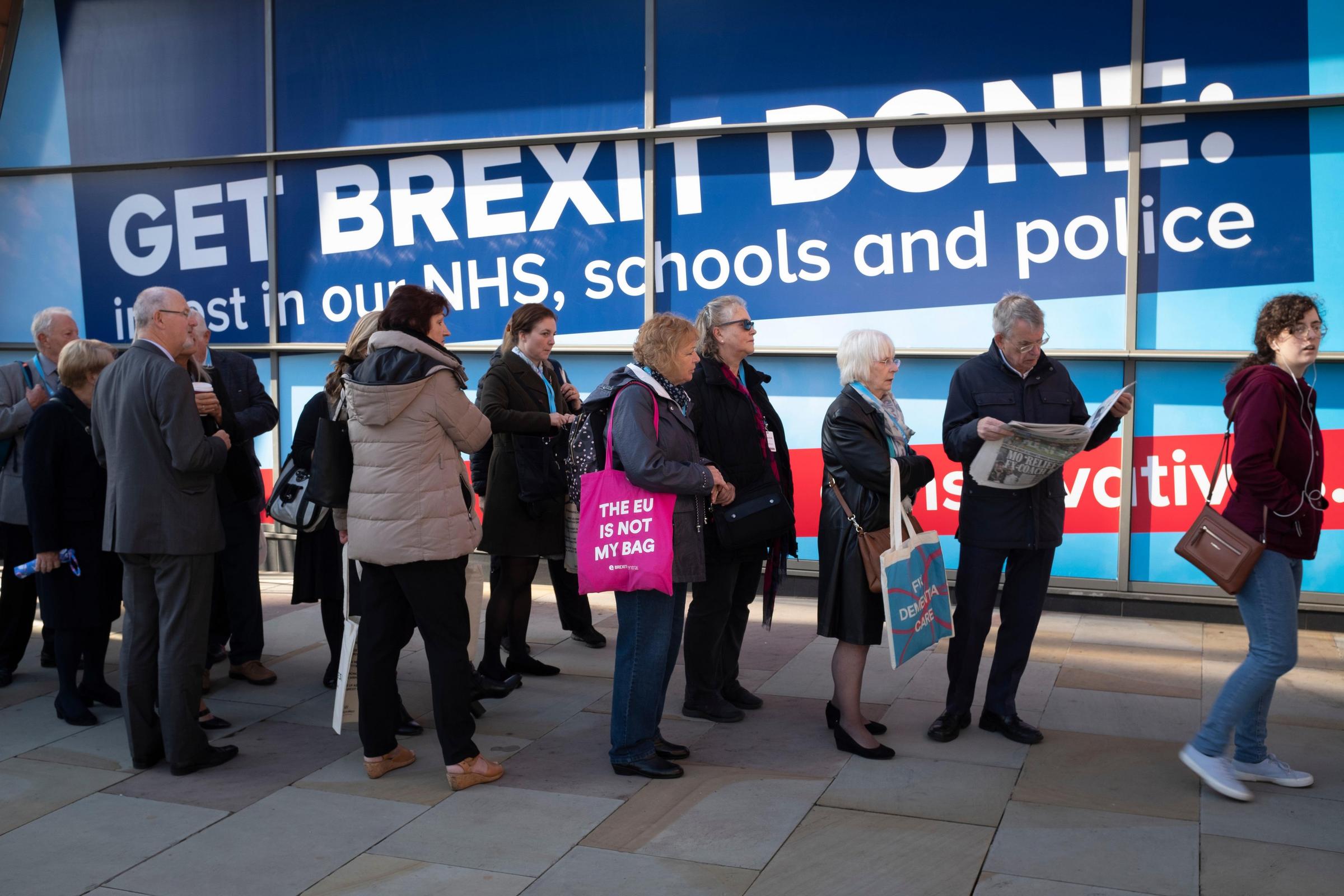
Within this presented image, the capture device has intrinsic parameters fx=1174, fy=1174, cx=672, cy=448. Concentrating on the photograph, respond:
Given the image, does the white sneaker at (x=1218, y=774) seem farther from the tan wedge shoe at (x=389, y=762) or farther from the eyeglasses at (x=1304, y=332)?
the tan wedge shoe at (x=389, y=762)

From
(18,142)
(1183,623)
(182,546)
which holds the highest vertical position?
(18,142)

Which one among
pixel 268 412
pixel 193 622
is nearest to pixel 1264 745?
pixel 193 622

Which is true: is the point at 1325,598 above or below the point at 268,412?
below

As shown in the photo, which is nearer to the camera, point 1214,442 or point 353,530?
point 353,530

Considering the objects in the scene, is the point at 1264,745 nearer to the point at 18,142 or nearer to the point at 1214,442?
the point at 1214,442

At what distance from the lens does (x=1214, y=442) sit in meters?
7.05

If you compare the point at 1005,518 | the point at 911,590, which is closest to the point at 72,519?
the point at 911,590

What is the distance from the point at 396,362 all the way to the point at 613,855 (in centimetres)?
185

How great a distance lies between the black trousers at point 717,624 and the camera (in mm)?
5086

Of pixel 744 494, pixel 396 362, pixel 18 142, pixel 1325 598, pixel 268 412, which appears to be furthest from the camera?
pixel 18 142

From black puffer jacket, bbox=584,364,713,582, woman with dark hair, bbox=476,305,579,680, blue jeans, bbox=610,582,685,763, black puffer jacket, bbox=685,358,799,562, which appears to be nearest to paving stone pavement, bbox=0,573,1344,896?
blue jeans, bbox=610,582,685,763

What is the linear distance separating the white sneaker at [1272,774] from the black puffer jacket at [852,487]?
4.81 ft

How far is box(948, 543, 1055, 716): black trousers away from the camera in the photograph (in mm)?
4891

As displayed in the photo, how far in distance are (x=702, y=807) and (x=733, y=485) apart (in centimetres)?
133
